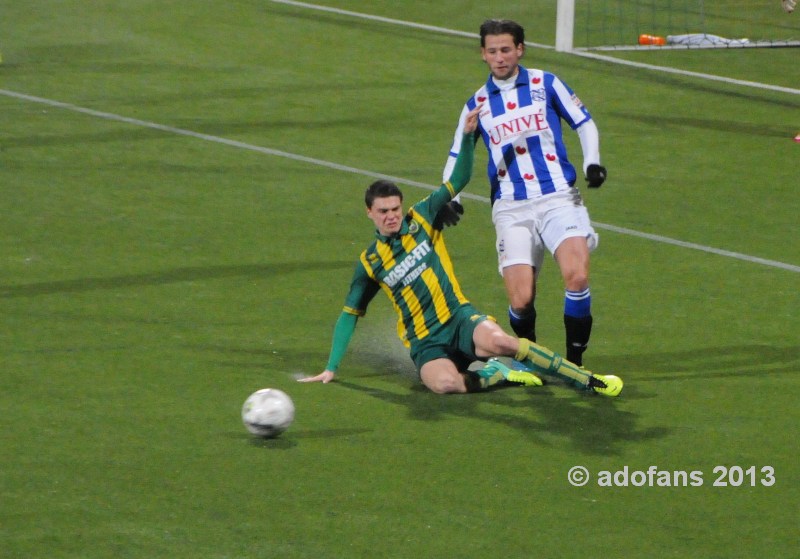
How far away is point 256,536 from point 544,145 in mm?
3135

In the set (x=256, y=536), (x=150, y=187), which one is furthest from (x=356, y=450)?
(x=150, y=187)

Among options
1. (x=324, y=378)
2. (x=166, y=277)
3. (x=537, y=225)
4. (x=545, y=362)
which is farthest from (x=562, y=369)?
(x=166, y=277)

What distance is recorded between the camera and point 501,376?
8188mm

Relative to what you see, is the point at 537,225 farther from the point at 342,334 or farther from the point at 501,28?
the point at 342,334

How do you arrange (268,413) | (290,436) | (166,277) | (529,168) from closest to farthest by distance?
(268,413), (290,436), (529,168), (166,277)

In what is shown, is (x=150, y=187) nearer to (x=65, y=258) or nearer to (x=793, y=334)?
(x=65, y=258)

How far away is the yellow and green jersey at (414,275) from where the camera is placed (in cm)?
810

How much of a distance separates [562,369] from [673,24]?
507 inches

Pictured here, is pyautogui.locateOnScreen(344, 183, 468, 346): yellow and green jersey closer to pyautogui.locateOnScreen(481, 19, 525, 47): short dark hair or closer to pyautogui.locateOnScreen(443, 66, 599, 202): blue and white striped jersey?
pyautogui.locateOnScreen(443, 66, 599, 202): blue and white striped jersey

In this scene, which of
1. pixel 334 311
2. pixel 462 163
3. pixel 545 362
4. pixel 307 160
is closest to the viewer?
pixel 545 362

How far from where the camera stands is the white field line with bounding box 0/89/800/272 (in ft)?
36.2

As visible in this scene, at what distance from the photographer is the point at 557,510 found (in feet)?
21.2

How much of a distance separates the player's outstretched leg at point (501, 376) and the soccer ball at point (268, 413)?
4.37 ft

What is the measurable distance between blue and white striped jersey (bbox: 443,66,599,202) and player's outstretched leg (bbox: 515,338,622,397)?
1.00 m
